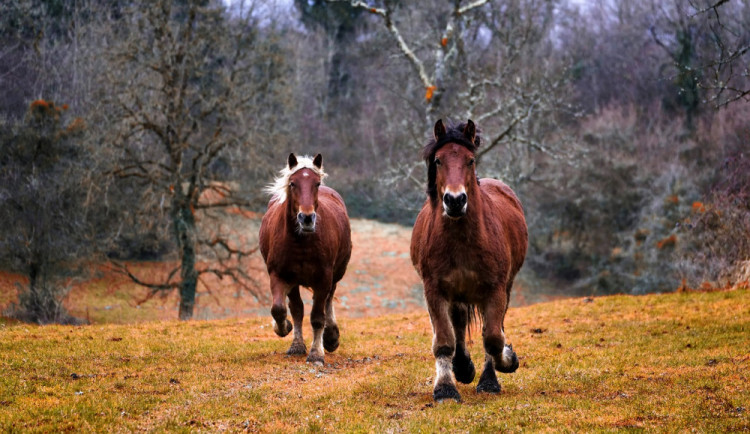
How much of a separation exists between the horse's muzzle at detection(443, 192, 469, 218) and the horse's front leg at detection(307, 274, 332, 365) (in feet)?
13.7

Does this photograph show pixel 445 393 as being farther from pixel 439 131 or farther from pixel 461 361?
pixel 439 131

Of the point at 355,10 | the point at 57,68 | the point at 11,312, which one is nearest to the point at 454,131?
the point at 11,312

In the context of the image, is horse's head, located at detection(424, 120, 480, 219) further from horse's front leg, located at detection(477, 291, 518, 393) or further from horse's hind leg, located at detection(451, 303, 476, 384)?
horse's hind leg, located at detection(451, 303, 476, 384)

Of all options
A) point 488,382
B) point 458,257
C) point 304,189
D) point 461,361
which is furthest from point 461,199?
point 304,189

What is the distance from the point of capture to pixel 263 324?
15.4 metres

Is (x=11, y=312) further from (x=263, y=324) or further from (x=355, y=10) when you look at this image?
(x=355, y=10)

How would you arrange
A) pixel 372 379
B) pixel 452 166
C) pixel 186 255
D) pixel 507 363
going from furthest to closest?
pixel 186 255 → pixel 372 379 → pixel 507 363 → pixel 452 166

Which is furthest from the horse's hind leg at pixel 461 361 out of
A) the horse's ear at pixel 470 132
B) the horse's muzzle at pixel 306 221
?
the horse's muzzle at pixel 306 221

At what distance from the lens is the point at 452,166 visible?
702 cm

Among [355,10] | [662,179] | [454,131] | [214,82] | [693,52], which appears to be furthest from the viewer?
[355,10]

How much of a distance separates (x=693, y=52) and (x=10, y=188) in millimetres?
35750

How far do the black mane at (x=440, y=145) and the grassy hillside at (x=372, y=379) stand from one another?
2409mm

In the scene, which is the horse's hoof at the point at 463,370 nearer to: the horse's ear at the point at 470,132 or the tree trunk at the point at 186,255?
the horse's ear at the point at 470,132

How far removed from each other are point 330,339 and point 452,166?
5.21m
